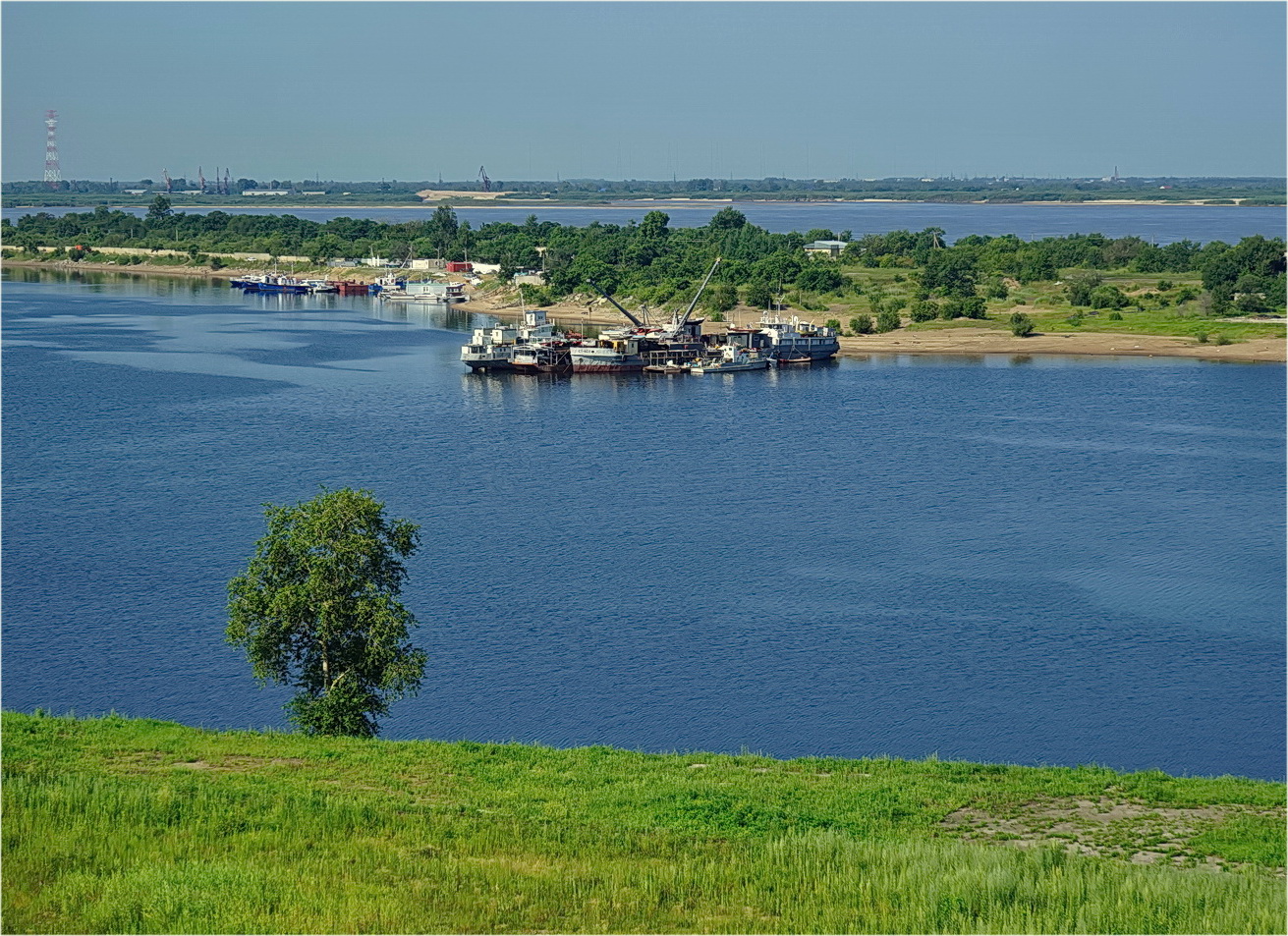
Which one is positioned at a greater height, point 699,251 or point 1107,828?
point 699,251

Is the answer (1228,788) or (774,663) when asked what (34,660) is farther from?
(1228,788)

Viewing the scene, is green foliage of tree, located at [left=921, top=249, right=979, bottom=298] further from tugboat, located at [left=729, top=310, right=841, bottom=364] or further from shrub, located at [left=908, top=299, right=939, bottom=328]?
tugboat, located at [left=729, top=310, right=841, bottom=364]

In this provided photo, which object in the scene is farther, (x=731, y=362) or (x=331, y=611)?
(x=731, y=362)

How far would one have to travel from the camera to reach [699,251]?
316 ft

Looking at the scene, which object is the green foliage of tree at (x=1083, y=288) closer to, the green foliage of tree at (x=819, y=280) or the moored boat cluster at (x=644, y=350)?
the green foliage of tree at (x=819, y=280)

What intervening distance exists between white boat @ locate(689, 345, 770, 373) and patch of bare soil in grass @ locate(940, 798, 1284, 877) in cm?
4844

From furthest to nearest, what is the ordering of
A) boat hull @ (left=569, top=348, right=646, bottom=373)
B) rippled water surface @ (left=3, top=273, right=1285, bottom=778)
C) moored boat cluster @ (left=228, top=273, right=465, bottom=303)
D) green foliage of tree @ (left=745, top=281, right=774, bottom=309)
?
moored boat cluster @ (left=228, top=273, right=465, bottom=303) → green foliage of tree @ (left=745, top=281, right=774, bottom=309) → boat hull @ (left=569, top=348, right=646, bottom=373) → rippled water surface @ (left=3, top=273, right=1285, bottom=778)


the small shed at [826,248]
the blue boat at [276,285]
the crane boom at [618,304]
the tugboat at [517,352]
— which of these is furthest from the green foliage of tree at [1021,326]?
the blue boat at [276,285]

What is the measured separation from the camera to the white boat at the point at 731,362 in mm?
63372

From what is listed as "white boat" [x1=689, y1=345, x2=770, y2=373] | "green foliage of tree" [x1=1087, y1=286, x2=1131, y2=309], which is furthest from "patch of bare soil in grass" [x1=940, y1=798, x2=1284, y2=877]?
"green foliage of tree" [x1=1087, y1=286, x2=1131, y2=309]

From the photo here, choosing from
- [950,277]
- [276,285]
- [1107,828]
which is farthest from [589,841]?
[276,285]

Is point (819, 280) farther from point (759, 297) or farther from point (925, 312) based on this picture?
point (925, 312)

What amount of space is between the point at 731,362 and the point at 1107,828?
50178 mm

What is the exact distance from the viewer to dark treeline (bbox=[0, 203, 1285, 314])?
78312 mm
